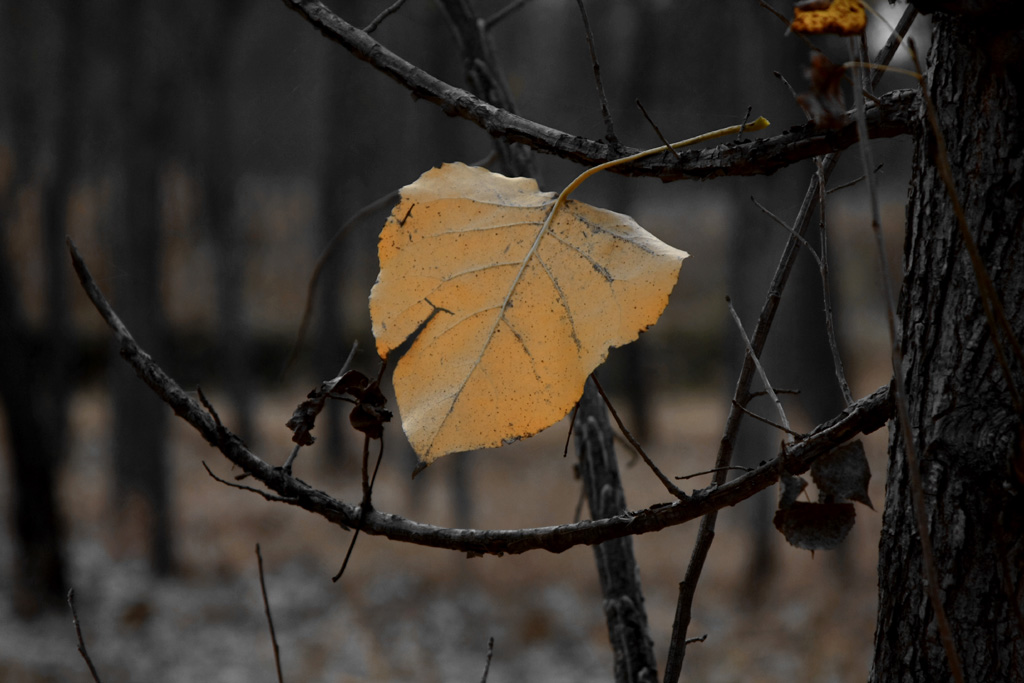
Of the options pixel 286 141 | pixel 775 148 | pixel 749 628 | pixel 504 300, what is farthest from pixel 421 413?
pixel 286 141

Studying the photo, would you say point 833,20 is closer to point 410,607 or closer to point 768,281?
point 768,281

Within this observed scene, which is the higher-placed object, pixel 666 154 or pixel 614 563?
pixel 666 154

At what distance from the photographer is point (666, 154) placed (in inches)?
22.0

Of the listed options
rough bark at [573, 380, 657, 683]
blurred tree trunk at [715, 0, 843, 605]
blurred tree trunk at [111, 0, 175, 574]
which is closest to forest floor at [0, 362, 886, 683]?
blurred tree trunk at [111, 0, 175, 574]

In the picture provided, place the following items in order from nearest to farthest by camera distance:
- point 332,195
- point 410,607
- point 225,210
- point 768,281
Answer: point 768,281, point 410,607, point 332,195, point 225,210

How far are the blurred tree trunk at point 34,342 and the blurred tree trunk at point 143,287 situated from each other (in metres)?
0.65

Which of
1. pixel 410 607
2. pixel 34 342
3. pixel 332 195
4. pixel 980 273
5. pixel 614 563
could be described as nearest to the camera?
pixel 980 273

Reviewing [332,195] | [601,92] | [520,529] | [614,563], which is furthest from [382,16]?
[332,195]

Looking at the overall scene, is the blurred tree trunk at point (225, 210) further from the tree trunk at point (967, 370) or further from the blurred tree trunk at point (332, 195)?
the tree trunk at point (967, 370)

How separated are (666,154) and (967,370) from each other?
254 mm

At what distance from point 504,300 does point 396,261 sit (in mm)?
87

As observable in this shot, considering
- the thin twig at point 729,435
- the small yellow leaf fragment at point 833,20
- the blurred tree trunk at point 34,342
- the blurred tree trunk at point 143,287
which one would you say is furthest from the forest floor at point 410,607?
the small yellow leaf fragment at point 833,20

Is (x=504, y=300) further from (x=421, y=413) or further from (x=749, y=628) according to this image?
(x=749, y=628)

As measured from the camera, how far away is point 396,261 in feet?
1.85
